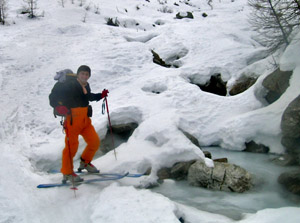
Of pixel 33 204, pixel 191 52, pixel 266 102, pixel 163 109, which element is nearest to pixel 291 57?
pixel 266 102

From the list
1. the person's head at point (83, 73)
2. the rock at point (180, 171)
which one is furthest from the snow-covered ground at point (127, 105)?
the person's head at point (83, 73)

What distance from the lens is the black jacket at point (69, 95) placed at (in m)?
4.05

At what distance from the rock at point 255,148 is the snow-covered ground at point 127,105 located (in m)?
0.14

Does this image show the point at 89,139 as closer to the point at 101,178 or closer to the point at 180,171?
the point at 101,178

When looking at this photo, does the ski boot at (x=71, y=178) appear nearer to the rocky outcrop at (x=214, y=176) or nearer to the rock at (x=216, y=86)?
the rocky outcrop at (x=214, y=176)

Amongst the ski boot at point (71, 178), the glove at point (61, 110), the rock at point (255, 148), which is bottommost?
the rock at point (255, 148)

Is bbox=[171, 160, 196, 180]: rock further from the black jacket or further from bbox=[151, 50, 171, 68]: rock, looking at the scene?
bbox=[151, 50, 171, 68]: rock

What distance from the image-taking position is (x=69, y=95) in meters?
4.10

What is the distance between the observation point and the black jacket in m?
4.05

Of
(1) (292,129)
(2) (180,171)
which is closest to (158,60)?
(1) (292,129)

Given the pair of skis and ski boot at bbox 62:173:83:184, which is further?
ski boot at bbox 62:173:83:184

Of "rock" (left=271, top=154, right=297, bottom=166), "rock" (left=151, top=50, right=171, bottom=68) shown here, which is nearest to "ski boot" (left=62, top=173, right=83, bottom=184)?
"rock" (left=271, top=154, right=297, bottom=166)

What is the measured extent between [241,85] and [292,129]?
4193 millimetres

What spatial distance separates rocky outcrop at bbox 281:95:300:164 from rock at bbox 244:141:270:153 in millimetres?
644
